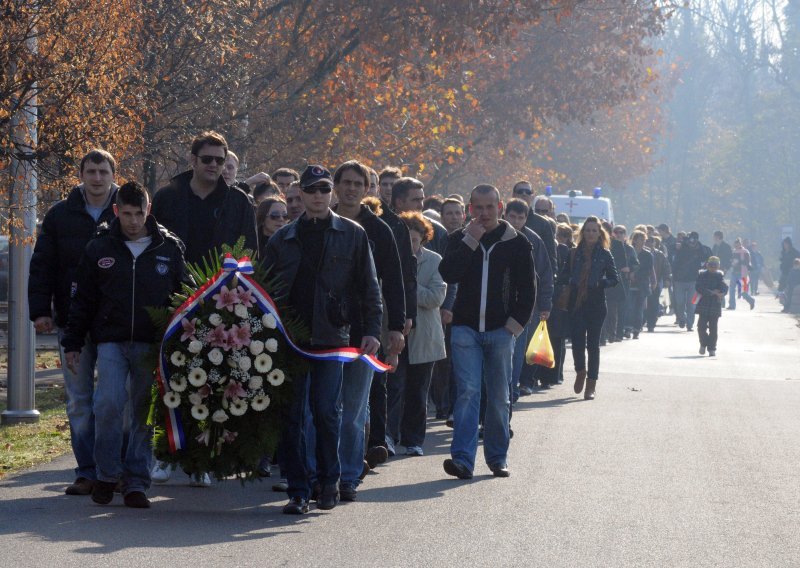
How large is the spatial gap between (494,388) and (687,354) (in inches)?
588

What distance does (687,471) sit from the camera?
1078 centimetres

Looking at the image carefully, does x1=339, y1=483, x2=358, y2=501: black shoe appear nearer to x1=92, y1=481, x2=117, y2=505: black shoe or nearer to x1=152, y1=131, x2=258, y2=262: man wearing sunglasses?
x1=92, y1=481, x2=117, y2=505: black shoe

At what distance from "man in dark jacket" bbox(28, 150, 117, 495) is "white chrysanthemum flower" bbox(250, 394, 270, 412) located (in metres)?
1.12

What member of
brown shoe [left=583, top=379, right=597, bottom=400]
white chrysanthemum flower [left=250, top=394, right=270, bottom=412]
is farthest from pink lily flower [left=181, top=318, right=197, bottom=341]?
brown shoe [left=583, top=379, right=597, bottom=400]

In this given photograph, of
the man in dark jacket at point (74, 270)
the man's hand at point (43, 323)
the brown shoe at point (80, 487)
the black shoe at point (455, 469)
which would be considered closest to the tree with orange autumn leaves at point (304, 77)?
the man in dark jacket at point (74, 270)

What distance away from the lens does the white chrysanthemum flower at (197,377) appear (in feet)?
27.4

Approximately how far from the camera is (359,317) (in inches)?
347

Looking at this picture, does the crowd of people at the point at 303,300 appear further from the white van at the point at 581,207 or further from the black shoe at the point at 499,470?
the white van at the point at 581,207

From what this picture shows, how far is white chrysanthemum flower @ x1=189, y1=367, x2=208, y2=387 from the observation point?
834 centimetres

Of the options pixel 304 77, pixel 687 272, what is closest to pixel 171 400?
pixel 304 77

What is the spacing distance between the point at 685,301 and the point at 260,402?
2576 centimetres

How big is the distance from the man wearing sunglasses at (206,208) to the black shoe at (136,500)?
4.85 feet

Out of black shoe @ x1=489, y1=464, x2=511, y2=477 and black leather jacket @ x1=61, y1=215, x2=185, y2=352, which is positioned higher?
black leather jacket @ x1=61, y1=215, x2=185, y2=352

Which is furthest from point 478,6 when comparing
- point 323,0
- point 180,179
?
point 180,179
